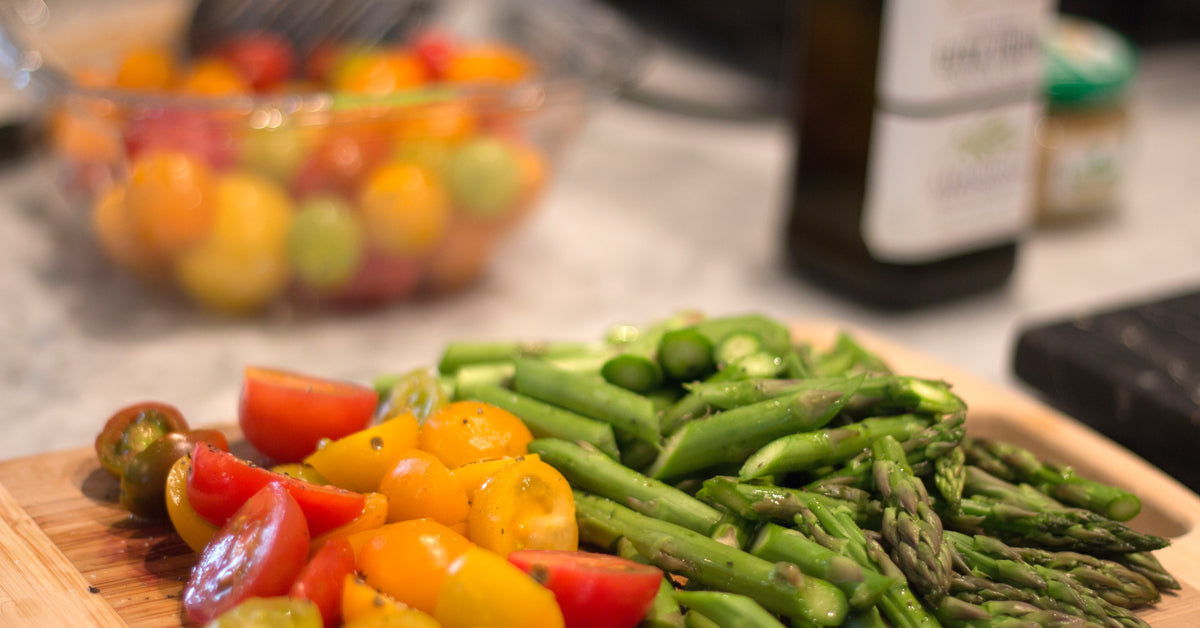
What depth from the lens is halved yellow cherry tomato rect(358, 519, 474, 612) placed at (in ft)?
3.32

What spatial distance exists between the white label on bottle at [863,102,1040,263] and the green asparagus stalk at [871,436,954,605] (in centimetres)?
74

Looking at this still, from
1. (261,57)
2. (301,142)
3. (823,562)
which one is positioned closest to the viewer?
(823,562)

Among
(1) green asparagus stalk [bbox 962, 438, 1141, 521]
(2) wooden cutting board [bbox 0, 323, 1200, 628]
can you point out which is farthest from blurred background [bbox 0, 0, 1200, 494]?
(1) green asparagus stalk [bbox 962, 438, 1141, 521]

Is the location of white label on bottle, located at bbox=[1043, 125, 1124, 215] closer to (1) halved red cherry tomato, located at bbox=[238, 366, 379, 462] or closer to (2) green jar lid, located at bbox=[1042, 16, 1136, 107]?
(2) green jar lid, located at bbox=[1042, 16, 1136, 107]

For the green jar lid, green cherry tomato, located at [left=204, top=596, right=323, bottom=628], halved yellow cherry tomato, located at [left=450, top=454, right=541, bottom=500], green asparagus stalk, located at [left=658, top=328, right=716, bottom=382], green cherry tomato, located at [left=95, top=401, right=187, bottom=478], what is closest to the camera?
green cherry tomato, located at [left=204, top=596, right=323, bottom=628]

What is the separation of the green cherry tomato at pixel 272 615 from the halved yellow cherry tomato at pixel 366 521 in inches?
5.2

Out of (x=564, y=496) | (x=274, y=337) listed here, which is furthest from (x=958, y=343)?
(x=274, y=337)

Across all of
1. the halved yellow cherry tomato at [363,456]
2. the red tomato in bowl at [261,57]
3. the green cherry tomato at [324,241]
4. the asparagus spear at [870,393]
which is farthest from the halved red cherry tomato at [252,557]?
the red tomato in bowl at [261,57]

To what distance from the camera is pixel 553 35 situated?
2.37 meters

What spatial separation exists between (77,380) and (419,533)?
101 centimetres

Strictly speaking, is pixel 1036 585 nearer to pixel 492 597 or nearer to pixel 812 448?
pixel 812 448

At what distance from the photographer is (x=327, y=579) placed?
3.30 ft

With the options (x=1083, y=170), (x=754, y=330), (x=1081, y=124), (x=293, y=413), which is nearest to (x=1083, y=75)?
(x=1081, y=124)

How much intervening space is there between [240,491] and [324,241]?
77 centimetres
